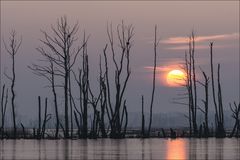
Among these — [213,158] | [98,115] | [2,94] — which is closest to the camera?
[213,158]

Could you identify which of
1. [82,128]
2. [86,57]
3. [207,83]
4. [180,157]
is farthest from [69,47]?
[180,157]

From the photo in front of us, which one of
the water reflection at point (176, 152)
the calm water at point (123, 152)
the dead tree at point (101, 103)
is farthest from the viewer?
the dead tree at point (101, 103)

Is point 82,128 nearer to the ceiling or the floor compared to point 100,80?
nearer to the floor

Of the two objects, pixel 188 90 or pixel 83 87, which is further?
pixel 188 90

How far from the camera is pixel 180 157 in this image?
24.7 meters

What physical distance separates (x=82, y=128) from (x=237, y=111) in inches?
431

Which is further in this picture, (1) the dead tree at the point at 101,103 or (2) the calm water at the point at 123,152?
(1) the dead tree at the point at 101,103

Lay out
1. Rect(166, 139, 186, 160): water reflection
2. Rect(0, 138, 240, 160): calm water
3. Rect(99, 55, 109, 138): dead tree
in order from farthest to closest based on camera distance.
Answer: Rect(99, 55, 109, 138): dead tree < Rect(0, 138, 240, 160): calm water < Rect(166, 139, 186, 160): water reflection

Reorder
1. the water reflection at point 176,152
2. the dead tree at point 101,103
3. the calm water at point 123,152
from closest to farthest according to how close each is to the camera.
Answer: the water reflection at point 176,152 < the calm water at point 123,152 < the dead tree at point 101,103

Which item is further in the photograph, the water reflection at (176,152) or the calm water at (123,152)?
the calm water at (123,152)

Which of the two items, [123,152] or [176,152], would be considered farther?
[123,152]

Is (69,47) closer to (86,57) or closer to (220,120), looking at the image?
(86,57)

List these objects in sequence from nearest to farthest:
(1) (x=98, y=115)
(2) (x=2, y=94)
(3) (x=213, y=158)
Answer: (3) (x=213, y=158) → (1) (x=98, y=115) → (2) (x=2, y=94)

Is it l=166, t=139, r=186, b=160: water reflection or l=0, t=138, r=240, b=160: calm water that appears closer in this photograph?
l=166, t=139, r=186, b=160: water reflection
